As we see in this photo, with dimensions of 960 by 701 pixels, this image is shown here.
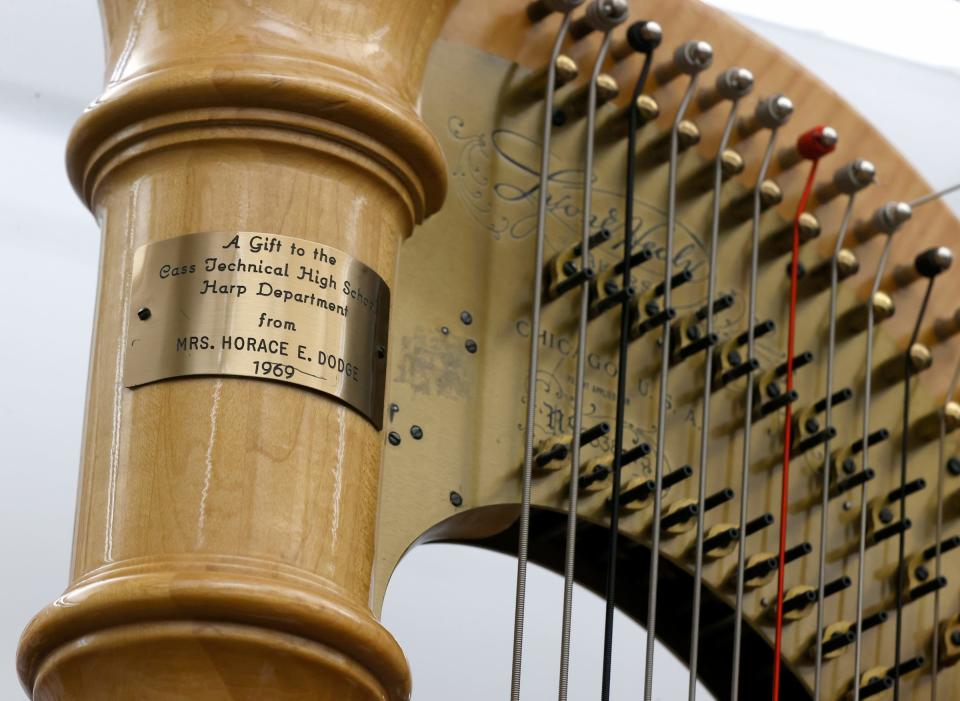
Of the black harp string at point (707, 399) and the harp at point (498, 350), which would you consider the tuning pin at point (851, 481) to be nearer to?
the harp at point (498, 350)

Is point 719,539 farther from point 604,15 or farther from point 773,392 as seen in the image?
point 604,15

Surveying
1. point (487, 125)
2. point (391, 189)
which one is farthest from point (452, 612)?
point (391, 189)

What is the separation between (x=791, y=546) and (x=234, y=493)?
2.96ft

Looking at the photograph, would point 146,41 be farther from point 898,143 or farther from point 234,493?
point 898,143

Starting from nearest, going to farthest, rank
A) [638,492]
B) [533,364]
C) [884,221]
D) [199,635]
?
[199,635] → [533,364] → [638,492] → [884,221]

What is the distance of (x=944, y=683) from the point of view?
2275mm

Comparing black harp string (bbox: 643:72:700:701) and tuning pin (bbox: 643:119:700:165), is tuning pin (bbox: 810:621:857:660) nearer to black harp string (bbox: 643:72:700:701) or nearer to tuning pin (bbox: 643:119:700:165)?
black harp string (bbox: 643:72:700:701)

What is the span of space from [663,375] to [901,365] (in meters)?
0.46

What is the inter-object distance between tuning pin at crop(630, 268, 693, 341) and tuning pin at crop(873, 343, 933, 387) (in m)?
0.35

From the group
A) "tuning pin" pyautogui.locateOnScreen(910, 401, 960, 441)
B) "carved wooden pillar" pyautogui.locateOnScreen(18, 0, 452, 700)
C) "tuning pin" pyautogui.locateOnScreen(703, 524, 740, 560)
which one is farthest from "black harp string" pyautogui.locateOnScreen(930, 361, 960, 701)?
"carved wooden pillar" pyautogui.locateOnScreen(18, 0, 452, 700)

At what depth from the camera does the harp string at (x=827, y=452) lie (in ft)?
6.93

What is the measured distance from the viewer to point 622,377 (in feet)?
6.42

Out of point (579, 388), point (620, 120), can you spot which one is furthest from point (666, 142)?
point (579, 388)

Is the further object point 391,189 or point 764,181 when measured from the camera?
point 764,181
